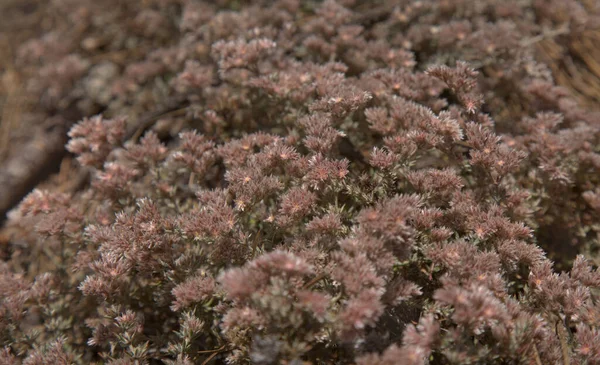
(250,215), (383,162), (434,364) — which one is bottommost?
(434,364)

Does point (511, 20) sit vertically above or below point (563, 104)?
above

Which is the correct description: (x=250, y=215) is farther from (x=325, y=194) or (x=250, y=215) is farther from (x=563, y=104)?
(x=563, y=104)

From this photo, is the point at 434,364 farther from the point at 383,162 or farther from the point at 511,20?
the point at 511,20

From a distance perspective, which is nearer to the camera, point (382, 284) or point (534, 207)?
point (382, 284)

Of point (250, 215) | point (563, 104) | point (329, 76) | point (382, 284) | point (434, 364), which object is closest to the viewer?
point (382, 284)

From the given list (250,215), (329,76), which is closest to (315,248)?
(250,215)

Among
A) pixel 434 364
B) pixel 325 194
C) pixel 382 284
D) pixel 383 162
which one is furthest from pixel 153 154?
pixel 434 364

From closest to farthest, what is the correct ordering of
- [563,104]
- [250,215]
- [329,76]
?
[250,215], [329,76], [563,104]
